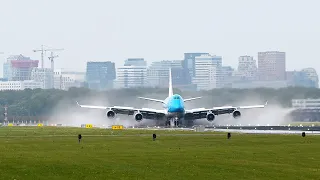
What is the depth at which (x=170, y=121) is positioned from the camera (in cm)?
14288

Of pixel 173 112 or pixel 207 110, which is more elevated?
pixel 207 110

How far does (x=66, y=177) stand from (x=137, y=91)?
136439 millimetres

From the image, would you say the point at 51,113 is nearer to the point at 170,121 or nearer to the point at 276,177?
the point at 170,121

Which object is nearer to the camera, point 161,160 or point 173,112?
point 161,160

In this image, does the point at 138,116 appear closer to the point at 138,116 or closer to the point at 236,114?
the point at 138,116

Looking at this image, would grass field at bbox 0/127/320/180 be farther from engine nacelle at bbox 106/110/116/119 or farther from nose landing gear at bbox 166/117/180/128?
engine nacelle at bbox 106/110/116/119

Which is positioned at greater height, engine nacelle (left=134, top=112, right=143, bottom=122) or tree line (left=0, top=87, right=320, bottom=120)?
tree line (left=0, top=87, right=320, bottom=120)

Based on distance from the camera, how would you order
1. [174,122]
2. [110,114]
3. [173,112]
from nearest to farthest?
1. [174,122]
2. [173,112]
3. [110,114]

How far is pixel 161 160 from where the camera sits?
60750 mm

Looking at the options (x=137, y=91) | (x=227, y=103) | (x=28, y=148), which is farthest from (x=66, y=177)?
(x=137, y=91)

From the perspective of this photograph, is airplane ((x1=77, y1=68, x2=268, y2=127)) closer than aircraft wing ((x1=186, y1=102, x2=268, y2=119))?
Yes

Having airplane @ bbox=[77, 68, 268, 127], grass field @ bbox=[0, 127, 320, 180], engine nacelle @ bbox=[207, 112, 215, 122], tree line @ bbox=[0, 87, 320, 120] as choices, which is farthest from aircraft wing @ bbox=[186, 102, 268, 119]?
grass field @ bbox=[0, 127, 320, 180]

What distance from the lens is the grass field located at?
170 feet

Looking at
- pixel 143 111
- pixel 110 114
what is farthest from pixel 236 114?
pixel 110 114
